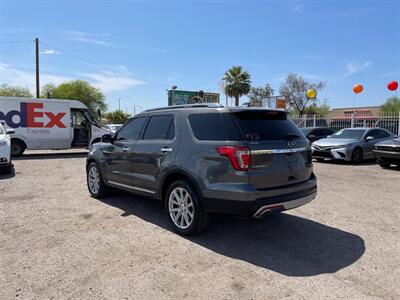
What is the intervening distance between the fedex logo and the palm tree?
28844 millimetres

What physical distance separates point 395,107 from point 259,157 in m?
58.0

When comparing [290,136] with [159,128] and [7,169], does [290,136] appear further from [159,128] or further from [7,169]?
[7,169]

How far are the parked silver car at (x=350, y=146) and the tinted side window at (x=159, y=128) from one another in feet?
30.8

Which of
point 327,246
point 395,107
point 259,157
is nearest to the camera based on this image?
point 259,157

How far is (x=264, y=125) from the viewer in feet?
13.7

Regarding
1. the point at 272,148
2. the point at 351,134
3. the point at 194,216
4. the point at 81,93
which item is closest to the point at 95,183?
the point at 194,216

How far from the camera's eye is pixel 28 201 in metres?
6.43

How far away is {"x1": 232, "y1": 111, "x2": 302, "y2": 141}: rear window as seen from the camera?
399 centimetres

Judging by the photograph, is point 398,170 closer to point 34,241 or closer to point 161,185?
point 161,185

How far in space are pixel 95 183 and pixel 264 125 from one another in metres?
4.15

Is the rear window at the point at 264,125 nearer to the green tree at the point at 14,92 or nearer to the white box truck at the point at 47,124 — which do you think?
the white box truck at the point at 47,124

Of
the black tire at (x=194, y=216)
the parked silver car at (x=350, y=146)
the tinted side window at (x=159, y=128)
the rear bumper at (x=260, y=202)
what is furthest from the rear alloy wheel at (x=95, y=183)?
the parked silver car at (x=350, y=146)

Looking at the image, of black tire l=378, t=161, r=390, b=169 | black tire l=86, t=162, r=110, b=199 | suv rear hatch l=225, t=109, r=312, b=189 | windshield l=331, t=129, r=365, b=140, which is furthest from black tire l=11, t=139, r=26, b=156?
black tire l=378, t=161, r=390, b=169

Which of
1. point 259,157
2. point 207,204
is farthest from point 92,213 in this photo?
point 259,157
